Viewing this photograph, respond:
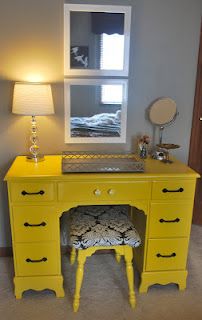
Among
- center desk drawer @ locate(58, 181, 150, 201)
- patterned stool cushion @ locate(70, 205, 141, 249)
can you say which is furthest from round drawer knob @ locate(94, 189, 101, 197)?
patterned stool cushion @ locate(70, 205, 141, 249)

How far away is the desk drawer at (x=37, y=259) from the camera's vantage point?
1.87 m

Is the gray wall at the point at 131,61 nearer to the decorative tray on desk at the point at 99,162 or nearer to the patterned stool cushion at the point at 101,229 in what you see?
the decorative tray on desk at the point at 99,162

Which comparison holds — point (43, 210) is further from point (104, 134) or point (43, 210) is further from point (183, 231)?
point (183, 231)

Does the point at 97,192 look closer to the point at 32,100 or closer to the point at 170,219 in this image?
the point at 170,219

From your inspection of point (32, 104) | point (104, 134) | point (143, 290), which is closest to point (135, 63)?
point (104, 134)

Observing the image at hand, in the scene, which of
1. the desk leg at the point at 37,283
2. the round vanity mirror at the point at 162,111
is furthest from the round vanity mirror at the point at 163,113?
the desk leg at the point at 37,283

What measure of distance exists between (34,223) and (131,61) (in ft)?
4.23

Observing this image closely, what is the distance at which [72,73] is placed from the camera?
208 centimetres

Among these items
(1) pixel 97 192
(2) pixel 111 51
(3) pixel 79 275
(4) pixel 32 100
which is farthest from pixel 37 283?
(2) pixel 111 51

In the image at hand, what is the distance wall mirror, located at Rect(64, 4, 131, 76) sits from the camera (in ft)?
6.58

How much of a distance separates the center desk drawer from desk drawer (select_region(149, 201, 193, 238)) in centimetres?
14

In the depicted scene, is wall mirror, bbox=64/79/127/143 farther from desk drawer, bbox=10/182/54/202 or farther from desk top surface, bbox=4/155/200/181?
desk drawer, bbox=10/182/54/202

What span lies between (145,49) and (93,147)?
0.80 m

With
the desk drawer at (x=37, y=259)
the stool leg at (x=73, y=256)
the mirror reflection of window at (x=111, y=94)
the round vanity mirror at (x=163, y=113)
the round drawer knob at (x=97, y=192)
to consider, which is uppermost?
the mirror reflection of window at (x=111, y=94)
